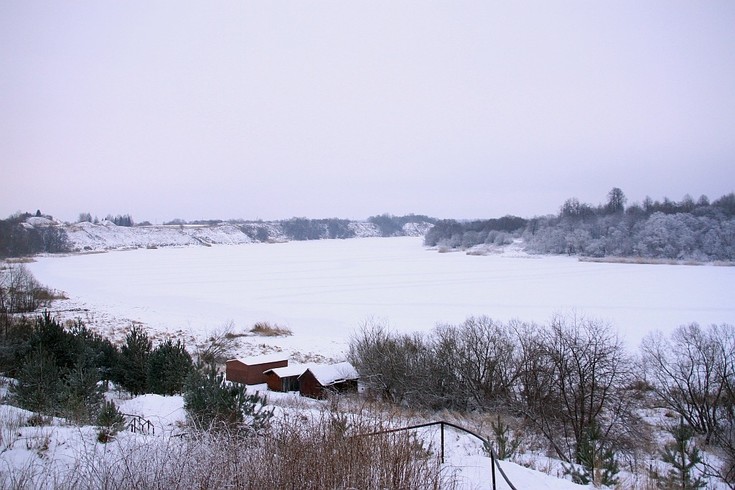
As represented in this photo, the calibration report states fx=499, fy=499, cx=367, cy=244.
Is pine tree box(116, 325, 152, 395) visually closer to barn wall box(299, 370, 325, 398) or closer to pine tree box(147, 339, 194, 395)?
pine tree box(147, 339, 194, 395)

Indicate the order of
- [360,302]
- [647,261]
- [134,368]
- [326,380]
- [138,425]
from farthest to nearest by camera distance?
[647,261] → [360,302] → [326,380] → [134,368] → [138,425]

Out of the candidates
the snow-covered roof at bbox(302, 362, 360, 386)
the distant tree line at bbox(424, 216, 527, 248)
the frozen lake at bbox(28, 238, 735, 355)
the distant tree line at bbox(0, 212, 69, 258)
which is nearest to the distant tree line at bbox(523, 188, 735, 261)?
the distant tree line at bbox(424, 216, 527, 248)

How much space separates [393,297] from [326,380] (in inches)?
882

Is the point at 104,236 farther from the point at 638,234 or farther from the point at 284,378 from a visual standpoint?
the point at 284,378

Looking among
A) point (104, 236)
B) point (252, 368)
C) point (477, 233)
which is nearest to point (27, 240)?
point (104, 236)

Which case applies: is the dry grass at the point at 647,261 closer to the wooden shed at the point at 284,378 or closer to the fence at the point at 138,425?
the wooden shed at the point at 284,378

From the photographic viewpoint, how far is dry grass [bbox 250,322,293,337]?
30958mm

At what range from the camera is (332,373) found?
768 inches

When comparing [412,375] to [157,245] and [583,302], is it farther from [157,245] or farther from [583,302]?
[157,245]

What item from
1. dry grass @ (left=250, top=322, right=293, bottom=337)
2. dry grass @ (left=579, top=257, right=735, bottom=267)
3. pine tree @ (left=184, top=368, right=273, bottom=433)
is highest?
pine tree @ (left=184, top=368, right=273, bottom=433)

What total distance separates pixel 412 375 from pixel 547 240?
7470 cm

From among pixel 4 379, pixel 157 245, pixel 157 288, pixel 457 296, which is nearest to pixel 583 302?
pixel 457 296

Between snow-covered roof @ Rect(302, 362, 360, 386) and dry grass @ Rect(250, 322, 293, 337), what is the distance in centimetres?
1142

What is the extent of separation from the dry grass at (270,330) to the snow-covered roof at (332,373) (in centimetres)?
1142
